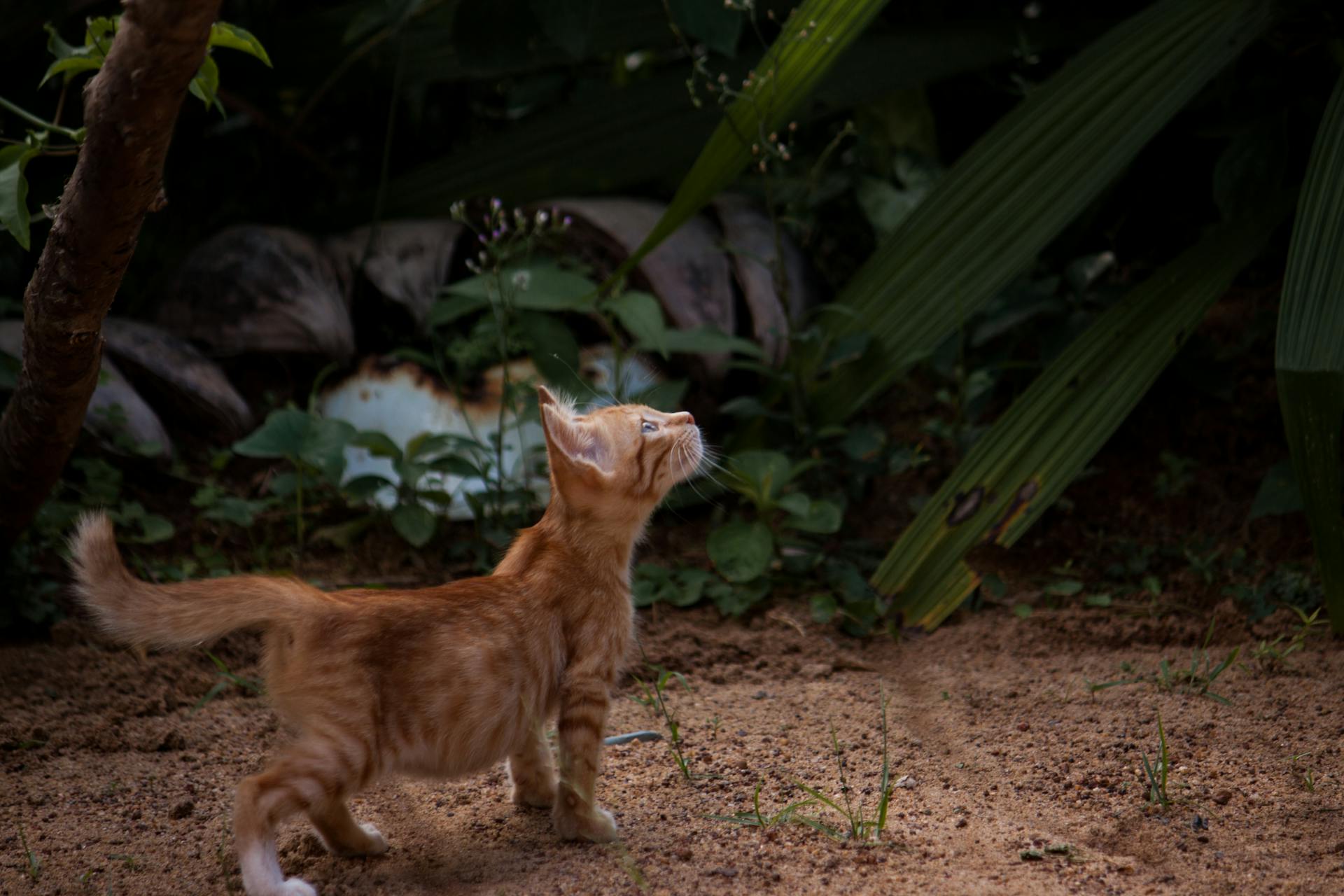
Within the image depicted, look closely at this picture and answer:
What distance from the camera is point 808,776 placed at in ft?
7.16

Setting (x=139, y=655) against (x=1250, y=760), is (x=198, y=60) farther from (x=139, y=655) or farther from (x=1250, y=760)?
(x=1250, y=760)

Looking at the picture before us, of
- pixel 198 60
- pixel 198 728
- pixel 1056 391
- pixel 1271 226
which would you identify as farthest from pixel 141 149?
pixel 1271 226

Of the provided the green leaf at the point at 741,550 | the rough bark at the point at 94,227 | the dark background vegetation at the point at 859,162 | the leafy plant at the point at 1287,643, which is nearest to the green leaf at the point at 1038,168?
the dark background vegetation at the point at 859,162

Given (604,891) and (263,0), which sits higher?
(263,0)

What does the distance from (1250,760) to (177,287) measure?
3230 mm

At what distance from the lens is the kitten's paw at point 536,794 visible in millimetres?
2145

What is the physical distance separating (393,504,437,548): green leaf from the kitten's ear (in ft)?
3.63

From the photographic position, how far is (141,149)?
1.81 m

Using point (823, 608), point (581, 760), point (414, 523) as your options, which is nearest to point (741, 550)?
point (823, 608)

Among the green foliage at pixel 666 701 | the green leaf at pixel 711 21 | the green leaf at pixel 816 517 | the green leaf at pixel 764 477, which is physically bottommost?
the green foliage at pixel 666 701

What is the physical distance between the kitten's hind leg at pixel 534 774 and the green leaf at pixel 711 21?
1.98 meters

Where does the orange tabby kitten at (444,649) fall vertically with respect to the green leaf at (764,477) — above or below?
below

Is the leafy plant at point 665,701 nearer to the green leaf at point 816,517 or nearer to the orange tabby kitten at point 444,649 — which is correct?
the orange tabby kitten at point 444,649

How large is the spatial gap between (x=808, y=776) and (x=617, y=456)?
676mm
